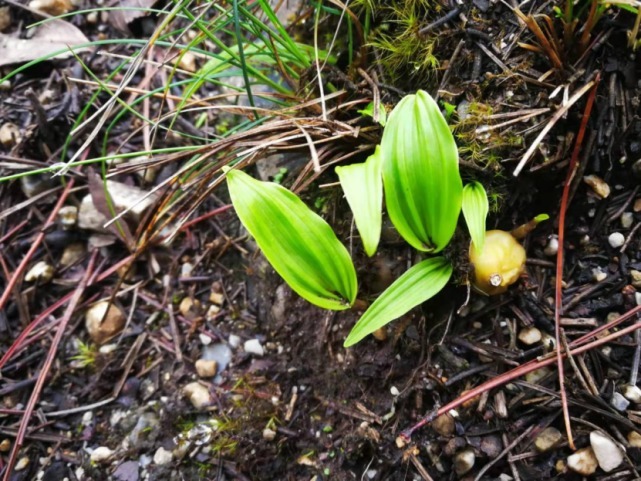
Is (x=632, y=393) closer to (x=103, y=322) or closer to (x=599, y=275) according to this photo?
(x=599, y=275)

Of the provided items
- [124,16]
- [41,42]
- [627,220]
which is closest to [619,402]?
[627,220]

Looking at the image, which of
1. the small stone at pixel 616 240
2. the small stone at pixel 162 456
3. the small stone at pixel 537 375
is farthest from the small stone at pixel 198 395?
the small stone at pixel 616 240

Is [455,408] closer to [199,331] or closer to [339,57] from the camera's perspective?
[199,331]

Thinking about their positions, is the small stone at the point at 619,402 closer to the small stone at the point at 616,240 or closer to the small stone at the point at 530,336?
the small stone at the point at 530,336

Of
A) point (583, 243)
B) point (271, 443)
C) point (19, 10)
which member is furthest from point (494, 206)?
point (19, 10)

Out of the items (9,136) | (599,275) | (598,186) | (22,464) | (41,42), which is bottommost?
(22,464)

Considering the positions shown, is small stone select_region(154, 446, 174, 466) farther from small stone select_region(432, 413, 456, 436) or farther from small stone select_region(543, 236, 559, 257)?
small stone select_region(543, 236, 559, 257)

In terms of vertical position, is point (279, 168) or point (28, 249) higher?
Answer: point (279, 168)
